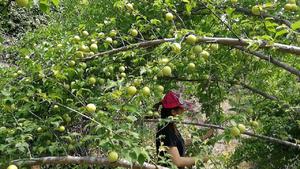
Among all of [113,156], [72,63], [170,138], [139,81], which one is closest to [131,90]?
[139,81]

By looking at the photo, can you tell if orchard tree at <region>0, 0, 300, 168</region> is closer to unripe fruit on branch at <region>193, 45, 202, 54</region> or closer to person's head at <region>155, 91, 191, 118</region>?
unripe fruit on branch at <region>193, 45, 202, 54</region>

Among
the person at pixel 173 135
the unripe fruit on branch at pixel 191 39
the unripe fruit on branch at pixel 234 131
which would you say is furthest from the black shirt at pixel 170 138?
the unripe fruit on branch at pixel 191 39

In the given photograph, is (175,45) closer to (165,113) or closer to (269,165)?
(165,113)

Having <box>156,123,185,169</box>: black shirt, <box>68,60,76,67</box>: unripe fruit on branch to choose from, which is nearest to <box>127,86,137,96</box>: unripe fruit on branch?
<box>68,60,76,67</box>: unripe fruit on branch

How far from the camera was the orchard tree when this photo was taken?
2062 millimetres

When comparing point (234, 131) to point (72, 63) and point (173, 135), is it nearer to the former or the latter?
point (173, 135)

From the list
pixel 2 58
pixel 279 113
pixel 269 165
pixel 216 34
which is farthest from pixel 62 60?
pixel 2 58

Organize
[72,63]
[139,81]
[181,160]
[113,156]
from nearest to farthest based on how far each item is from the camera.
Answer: [113,156] < [139,81] < [72,63] < [181,160]

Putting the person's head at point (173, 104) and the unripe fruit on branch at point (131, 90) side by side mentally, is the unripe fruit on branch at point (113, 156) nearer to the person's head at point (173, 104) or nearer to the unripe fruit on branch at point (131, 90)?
the unripe fruit on branch at point (131, 90)

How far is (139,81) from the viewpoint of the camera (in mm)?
2156

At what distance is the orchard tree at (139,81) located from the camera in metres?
2.06

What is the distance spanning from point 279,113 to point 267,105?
50 centimetres

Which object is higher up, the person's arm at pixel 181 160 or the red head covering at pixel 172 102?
the red head covering at pixel 172 102

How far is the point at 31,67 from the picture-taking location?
2703mm
